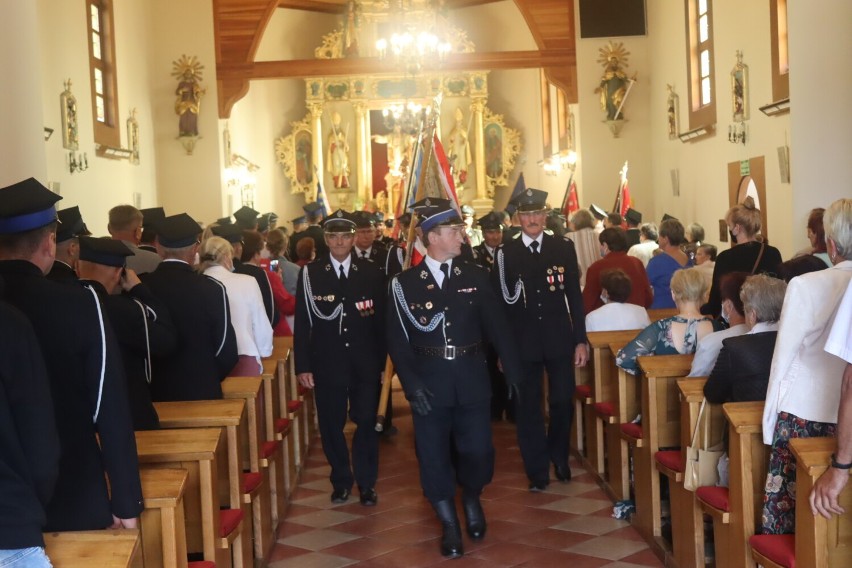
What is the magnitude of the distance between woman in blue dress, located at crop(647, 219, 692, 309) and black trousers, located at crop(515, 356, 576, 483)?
2.04m

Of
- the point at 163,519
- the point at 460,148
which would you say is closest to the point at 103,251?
the point at 163,519

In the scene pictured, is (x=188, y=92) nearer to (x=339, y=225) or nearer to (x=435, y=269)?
(x=339, y=225)

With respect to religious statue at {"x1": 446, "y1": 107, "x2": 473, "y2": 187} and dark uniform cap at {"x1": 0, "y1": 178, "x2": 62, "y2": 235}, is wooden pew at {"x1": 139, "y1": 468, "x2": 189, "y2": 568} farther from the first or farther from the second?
religious statue at {"x1": 446, "y1": 107, "x2": 473, "y2": 187}

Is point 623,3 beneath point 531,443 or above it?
above

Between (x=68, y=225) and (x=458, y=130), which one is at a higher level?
(x=458, y=130)

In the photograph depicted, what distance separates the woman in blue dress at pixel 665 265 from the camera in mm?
8594

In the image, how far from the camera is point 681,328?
18.8ft

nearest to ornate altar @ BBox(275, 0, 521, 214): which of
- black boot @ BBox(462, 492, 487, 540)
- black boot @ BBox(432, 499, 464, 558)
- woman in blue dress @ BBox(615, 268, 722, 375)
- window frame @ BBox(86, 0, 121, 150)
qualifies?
window frame @ BBox(86, 0, 121, 150)

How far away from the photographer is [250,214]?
8469mm

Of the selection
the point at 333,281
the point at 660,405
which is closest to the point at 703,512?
the point at 660,405

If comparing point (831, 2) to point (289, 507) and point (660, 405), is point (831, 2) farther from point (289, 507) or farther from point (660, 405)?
point (289, 507)

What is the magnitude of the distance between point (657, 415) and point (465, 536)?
1216 millimetres

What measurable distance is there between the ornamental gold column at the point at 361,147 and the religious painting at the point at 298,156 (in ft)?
3.64

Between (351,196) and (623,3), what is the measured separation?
29.9 ft
